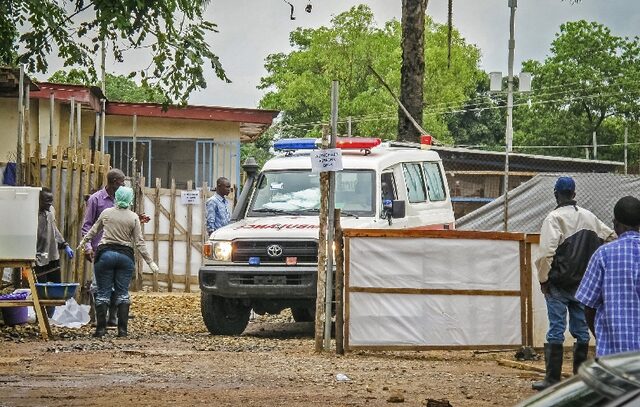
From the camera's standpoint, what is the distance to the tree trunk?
24.9 m

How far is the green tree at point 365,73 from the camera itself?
219ft

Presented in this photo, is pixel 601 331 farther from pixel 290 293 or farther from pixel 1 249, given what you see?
pixel 1 249

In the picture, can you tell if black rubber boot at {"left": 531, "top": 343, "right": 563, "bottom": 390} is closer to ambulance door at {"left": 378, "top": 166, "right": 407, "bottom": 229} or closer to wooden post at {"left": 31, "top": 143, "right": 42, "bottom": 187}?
ambulance door at {"left": 378, "top": 166, "right": 407, "bottom": 229}

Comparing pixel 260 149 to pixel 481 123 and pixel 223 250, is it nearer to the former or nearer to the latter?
Answer: pixel 481 123

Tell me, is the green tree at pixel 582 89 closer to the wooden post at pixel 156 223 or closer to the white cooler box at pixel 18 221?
the wooden post at pixel 156 223

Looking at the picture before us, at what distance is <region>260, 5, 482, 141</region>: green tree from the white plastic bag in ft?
153

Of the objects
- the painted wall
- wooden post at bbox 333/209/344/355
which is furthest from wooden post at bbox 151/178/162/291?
wooden post at bbox 333/209/344/355

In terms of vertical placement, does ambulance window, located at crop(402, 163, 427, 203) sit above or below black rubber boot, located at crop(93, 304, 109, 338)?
above

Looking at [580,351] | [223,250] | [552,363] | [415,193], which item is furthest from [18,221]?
[580,351]

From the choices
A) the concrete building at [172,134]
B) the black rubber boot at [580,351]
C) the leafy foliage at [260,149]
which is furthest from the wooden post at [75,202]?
the leafy foliage at [260,149]

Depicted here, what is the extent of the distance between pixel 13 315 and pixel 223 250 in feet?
9.47

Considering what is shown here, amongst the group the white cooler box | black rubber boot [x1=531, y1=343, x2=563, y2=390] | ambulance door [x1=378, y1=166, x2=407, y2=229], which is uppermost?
ambulance door [x1=378, y1=166, x2=407, y2=229]

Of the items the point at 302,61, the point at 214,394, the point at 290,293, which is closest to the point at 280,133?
the point at 302,61

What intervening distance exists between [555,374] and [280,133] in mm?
72651
